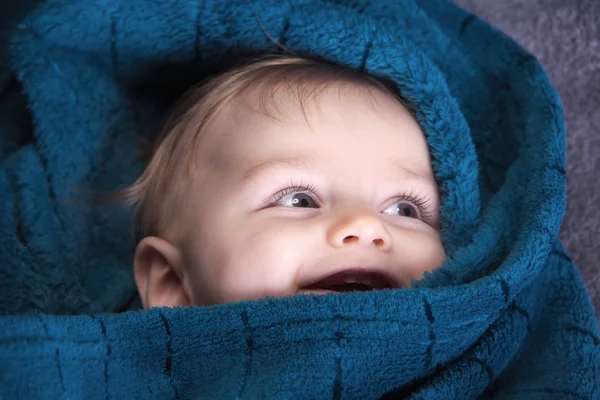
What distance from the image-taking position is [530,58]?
1.35 metres

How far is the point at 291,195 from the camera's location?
118cm

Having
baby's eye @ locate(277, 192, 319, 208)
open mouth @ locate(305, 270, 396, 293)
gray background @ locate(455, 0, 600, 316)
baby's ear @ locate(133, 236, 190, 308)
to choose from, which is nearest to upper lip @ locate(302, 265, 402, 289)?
open mouth @ locate(305, 270, 396, 293)

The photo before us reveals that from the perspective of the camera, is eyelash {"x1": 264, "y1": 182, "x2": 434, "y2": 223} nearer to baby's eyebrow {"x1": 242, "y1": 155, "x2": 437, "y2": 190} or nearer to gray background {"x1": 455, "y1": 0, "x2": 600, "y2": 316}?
baby's eyebrow {"x1": 242, "y1": 155, "x2": 437, "y2": 190}

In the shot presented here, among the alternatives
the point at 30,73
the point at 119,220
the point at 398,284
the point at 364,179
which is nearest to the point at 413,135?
the point at 364,179

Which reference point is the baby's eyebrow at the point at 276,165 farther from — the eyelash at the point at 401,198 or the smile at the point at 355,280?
the smile at the point at 355,280

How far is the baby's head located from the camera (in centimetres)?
108

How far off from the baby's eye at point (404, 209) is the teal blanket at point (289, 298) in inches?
2.0

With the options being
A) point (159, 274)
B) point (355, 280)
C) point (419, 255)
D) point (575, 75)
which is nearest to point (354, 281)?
point (355, 280)

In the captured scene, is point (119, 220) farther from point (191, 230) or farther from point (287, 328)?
point (287, 328)

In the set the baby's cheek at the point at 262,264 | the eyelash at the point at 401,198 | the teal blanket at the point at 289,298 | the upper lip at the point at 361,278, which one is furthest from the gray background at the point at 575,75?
the baby's cheek at the point at 262,264

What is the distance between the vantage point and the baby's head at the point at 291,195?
3.56ft

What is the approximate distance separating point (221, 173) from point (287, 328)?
0.31 meters

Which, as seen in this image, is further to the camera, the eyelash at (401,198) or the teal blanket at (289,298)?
the eyelash at (401,198)

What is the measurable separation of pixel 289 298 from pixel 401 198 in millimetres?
290
